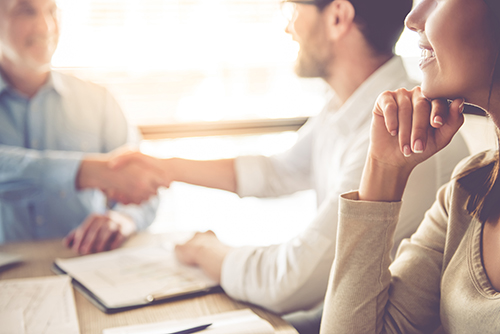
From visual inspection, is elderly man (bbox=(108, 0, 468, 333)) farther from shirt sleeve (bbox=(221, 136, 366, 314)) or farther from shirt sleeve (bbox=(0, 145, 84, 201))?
shirt sleeve (bbox=(0, 145, 84, 201))

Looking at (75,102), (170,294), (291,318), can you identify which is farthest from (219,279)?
(75,102)

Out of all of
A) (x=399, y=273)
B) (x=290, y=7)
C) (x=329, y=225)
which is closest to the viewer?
(x=399, y=273)

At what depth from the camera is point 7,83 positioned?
5.72 feet

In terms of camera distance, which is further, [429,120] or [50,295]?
[50,295]

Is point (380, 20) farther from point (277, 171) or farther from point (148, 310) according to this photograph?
point (148, 310)

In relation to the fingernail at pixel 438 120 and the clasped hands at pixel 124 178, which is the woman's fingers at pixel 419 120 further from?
the clasped hands at pixel 124 178

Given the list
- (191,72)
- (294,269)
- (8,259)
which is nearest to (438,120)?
(294,269)

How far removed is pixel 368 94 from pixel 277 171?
47 centimetres

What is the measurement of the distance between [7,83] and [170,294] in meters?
1.23

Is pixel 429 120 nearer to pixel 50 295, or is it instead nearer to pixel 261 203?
pixel 50 295

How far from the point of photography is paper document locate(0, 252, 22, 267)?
1152mm

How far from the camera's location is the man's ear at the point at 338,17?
4.13ft

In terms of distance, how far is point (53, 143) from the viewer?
6.03 feet

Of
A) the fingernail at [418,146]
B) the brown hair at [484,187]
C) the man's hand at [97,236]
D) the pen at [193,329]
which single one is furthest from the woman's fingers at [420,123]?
the man's hand at [97,236]
